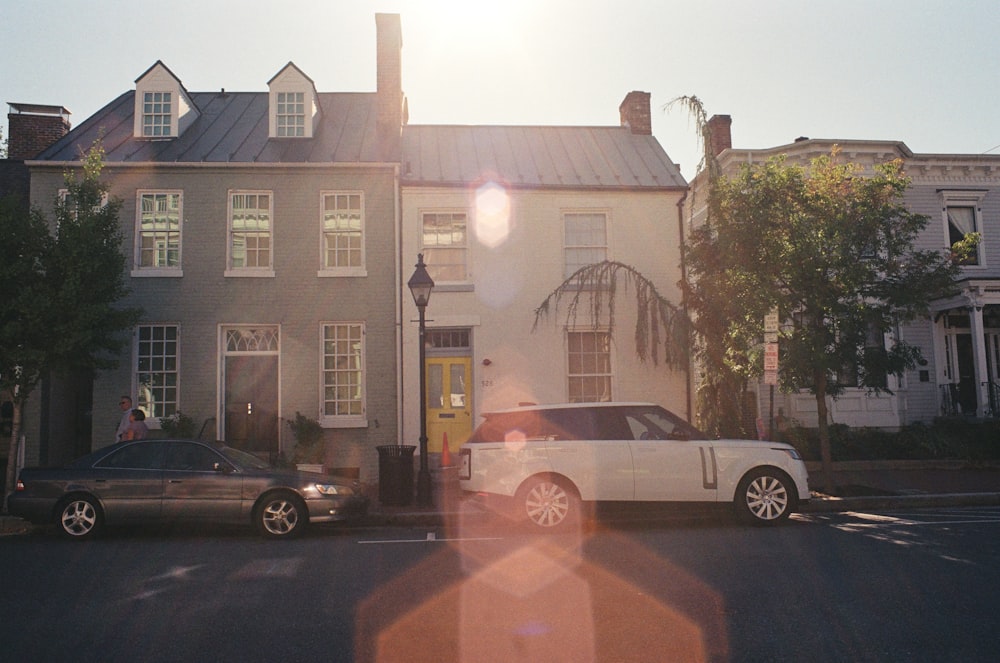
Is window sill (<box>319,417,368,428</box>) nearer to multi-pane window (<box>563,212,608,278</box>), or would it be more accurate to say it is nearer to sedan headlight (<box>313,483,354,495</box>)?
multi-pane window (<box>563,212,608,278</box>)

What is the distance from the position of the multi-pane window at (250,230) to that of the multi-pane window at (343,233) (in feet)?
4.10

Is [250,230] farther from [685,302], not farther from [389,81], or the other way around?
[685,302]

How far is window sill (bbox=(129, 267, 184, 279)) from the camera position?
15625 millimetres

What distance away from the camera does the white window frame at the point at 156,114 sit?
55.9ft

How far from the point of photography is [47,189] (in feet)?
51.5

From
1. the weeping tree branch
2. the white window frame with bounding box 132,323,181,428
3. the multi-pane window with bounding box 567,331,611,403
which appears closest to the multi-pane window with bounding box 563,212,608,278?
the weeping tree branch

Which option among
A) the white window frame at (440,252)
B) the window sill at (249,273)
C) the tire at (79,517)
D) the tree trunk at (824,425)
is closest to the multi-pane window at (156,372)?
the window sill at (249,273)

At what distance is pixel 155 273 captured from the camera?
616 inches

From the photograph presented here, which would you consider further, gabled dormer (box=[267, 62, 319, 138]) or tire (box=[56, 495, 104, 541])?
gabled dormer (box=[267, 62, 319, 138])

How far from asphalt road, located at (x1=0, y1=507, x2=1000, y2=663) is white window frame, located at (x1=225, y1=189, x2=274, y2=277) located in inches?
293

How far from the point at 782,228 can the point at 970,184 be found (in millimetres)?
10575

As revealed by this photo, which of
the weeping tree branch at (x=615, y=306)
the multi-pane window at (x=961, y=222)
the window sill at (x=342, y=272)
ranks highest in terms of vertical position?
the multi-pane window at (x=961, y=222)

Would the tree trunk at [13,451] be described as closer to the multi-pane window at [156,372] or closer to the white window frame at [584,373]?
the multi-pane window at [156,372]

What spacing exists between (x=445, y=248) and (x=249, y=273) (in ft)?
13.8
